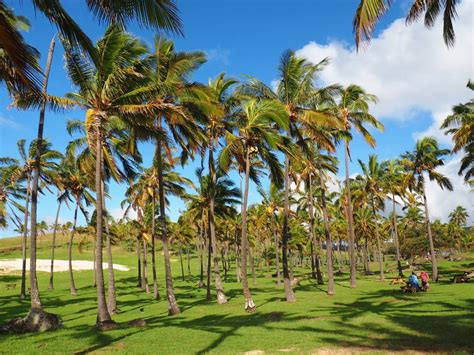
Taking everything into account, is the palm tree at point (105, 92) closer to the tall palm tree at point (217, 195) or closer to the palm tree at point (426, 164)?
the tall palm tree at point (217, 195)

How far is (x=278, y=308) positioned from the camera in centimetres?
1838

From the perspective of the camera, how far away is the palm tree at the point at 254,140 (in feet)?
59.7

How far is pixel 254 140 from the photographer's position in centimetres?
1980

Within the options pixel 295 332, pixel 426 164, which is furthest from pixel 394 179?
pixel 295 332

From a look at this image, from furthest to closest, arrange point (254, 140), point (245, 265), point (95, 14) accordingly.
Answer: point (254, 140) < point (245, 265) < point (95, 14)

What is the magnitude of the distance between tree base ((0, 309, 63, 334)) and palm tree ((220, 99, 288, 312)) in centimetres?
880

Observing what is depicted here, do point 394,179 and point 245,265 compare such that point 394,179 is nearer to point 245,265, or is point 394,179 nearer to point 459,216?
point 245,265

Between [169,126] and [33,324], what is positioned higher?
[169,126]

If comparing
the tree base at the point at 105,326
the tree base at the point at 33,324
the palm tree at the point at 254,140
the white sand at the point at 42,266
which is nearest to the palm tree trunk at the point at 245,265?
the palm tree at the point at 254,140

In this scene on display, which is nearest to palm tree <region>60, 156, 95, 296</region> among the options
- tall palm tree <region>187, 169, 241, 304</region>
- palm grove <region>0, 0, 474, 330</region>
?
palm grove <region>0, 0, 474, 330</region>

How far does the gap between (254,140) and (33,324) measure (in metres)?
13.4

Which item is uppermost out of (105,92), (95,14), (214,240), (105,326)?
(105,92)

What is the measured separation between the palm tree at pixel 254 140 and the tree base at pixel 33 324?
28.9ft

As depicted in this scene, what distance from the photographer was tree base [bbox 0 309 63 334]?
14.2 m
